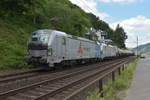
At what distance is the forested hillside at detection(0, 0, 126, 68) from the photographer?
2467 centimetres

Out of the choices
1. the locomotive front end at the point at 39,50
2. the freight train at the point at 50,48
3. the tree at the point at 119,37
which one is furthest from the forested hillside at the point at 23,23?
the tree at the point at 119,37

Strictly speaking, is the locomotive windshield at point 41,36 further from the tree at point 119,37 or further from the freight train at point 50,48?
the tree at point 119,37

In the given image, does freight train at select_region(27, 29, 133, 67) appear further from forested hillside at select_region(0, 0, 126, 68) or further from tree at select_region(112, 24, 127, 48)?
tree at select_region(112, 24, 127, 48)

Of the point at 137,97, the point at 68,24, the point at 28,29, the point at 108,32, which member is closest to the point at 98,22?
the point at 108,32

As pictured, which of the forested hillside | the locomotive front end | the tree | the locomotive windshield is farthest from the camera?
the tree

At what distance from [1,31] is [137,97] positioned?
2261 cm

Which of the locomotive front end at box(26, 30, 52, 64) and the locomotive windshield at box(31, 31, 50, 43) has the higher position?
the locomotive windshield at box(31, 31, 50, 43)

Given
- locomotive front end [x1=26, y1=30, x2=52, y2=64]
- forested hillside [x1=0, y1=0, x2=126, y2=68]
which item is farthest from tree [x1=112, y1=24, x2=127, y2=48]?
locomotive front end [x1=26, y1=30, x2=52, y2=64]

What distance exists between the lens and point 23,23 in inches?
1535

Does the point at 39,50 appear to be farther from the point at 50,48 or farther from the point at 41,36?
the point at 41,36

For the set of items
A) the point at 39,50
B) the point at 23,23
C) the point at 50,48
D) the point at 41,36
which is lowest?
the point at 39,50

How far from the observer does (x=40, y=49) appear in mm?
20797

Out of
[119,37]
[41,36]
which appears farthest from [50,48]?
[119,37]

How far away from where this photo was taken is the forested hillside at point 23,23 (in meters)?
24.7
